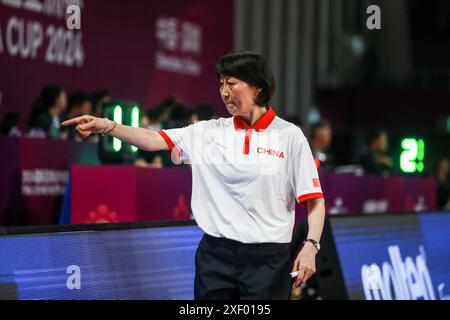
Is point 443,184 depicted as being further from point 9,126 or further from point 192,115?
point 9,126

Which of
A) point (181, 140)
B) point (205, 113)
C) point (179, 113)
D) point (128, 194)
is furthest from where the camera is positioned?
point (205, 113)

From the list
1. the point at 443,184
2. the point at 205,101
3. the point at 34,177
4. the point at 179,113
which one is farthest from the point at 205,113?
the point at 205,101

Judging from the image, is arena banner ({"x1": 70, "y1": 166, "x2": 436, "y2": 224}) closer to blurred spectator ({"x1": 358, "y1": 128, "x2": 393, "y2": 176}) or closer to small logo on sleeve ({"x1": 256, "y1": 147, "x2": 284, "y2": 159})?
small logo on sleeve ({"x1": 256, "y1": 147, "x2": 284, "y2": 159})

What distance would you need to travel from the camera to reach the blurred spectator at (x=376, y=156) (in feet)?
43.7

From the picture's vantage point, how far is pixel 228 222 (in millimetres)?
4109

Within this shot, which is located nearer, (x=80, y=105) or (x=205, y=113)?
(x=80, y=105)

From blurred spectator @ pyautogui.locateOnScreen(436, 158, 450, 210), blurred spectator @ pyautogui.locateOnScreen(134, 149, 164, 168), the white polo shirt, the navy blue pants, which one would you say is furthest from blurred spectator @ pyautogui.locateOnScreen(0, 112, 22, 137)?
blurred spectator @ pyautogui.locateOnScreen(436, 158, 450, 210)

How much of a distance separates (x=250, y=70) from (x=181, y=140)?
1.51 feet

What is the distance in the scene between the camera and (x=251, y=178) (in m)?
4.13

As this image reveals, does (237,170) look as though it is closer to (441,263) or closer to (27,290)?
(27,290)

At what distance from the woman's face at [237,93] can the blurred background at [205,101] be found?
1.08 m

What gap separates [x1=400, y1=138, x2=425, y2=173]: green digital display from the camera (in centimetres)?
1267

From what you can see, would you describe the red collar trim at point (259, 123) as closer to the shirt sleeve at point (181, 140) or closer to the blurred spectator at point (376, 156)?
the shirt sleeve at point (181, 140)

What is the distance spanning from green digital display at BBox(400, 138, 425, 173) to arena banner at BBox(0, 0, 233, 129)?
412cm
